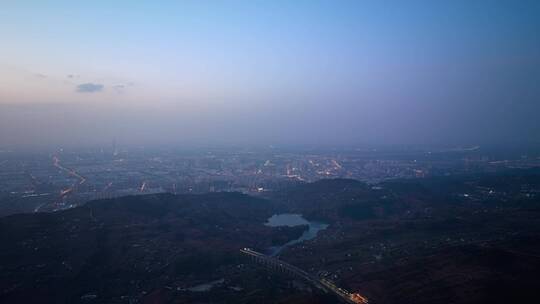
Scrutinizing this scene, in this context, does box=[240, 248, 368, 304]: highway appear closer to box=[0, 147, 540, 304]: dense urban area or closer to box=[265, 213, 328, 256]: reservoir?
box=[0, 147, 540, 304]: dense urban area

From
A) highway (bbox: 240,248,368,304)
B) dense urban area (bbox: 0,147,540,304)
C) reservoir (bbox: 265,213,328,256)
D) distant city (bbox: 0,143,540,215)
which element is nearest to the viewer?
highway (bbox: 240,248,368,304)

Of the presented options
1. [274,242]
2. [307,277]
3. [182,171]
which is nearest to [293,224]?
[274,242]

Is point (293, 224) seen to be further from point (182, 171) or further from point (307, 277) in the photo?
point (182, 171)

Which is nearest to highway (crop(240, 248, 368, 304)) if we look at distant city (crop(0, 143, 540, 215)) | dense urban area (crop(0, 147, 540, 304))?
dense urban area (crop(0, 147, 540, 304))

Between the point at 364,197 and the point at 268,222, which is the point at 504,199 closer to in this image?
the point at 364,197

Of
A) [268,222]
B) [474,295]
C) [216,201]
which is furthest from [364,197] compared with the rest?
[474,295]

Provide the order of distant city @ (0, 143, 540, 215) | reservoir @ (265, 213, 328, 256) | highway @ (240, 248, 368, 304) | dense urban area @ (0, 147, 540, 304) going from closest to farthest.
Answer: highway @ (240, 248, 368, 304) → dense urban area @ (0, 147, 540, 304) → reservoir @ (265, 213, 328, 256) → distant city @ (0, 143, 540, 215)
